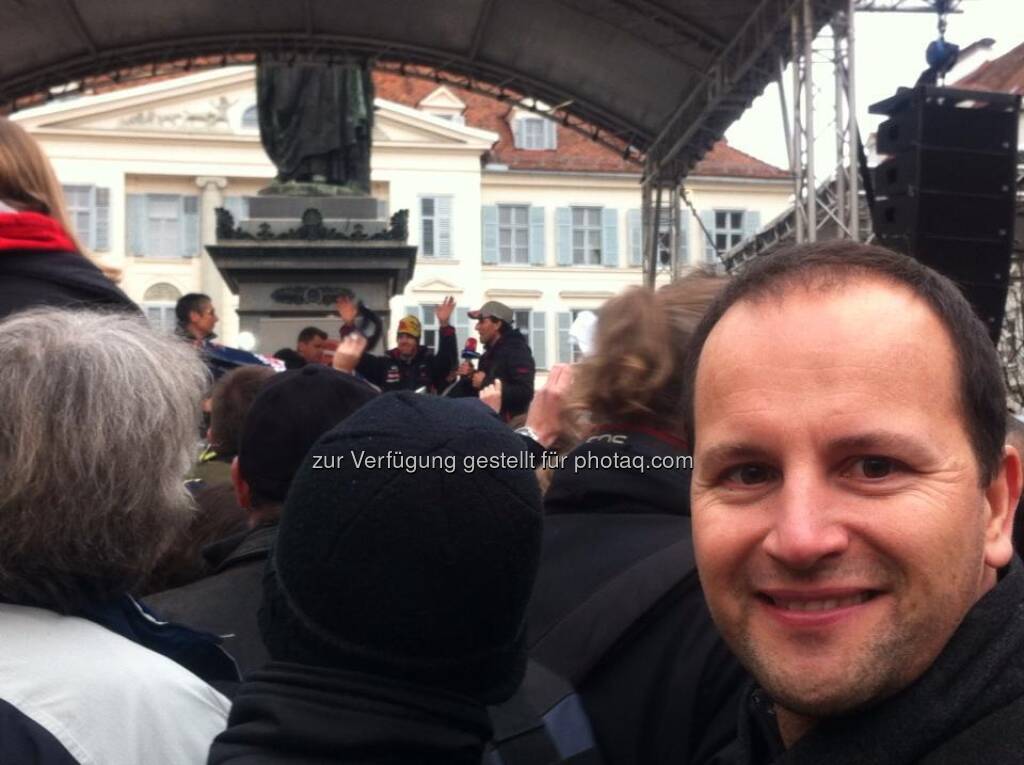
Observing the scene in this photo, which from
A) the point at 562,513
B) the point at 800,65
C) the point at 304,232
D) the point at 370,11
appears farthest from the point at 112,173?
the point at 562,513

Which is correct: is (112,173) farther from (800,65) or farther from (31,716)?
(31,716)

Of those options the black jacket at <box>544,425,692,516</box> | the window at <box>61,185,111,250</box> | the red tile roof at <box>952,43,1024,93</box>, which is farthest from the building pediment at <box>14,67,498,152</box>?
the black jacket at <box>544,425,692,516</box>

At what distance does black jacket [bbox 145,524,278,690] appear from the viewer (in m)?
2.09

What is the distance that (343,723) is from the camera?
1.30m

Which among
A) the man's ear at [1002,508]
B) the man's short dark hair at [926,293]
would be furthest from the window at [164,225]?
the man's ear at [1002,508]

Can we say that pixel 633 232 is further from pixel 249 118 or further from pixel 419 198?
pixel 249 118

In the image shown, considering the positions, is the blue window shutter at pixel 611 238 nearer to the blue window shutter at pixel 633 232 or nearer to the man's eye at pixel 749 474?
the blue window shutter at pixel 633 232

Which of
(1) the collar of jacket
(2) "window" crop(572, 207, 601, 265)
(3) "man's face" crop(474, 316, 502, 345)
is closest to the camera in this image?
(1) the collar of jacket

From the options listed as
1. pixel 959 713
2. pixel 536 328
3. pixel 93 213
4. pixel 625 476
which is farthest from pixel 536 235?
pixel 959 713

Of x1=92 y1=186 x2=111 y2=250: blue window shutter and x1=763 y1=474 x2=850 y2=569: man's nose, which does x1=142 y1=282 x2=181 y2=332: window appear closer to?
x1=92 y1=186 x2=111 y2=250: blue window shutter

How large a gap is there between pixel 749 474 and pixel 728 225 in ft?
116

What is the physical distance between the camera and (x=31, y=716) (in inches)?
55.4

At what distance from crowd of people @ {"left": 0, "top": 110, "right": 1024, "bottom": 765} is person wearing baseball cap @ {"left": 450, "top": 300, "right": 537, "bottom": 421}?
432 centimetres

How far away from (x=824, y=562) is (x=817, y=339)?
0.21 m
